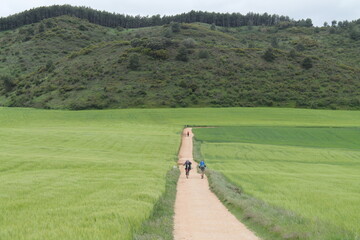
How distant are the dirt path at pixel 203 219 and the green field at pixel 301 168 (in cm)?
241

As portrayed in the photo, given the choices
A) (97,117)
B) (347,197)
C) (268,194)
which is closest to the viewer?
(347,197)

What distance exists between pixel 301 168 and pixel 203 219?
24.4 metres

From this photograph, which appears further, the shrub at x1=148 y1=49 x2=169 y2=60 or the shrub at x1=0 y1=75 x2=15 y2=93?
the shrub at x1=148 y1=49 x2=169 y2=60

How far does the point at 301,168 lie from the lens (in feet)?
120

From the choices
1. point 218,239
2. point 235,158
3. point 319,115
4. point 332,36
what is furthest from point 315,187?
point 332,36

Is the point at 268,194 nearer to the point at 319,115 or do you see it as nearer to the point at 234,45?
the point at 319,115

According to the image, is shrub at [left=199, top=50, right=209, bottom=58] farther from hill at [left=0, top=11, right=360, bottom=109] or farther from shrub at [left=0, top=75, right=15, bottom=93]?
shrub at [left=0, top=75, right=15, bottom=93]

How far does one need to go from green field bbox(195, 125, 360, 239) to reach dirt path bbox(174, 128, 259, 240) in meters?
2.41

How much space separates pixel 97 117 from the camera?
8494cm

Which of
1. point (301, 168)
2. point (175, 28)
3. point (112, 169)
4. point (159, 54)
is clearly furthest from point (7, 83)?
point (301, 168)

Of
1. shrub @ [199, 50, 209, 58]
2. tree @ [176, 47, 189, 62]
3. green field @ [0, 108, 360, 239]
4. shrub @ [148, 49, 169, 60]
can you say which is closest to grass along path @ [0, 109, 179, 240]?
green field @ [0, 108, 360, 239]

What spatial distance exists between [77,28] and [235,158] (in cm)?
17600

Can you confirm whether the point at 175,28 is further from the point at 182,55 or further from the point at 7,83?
the point at 7,83

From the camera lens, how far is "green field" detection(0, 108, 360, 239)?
39.2 feet
